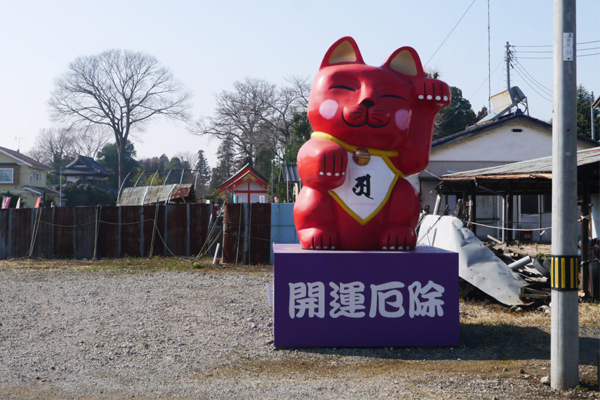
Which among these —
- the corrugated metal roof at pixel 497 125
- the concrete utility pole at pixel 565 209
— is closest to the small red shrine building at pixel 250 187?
the corrugated metal roof at pixel 497 125

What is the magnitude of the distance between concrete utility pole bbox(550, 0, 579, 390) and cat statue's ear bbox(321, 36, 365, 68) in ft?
8.91

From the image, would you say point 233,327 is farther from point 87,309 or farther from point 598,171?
point 598,171

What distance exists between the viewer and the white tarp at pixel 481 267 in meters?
9.00

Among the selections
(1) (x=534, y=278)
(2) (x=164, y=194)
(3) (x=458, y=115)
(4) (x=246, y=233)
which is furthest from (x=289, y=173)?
(3) (x=458, y=115)

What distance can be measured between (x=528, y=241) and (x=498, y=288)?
14185 millimetres

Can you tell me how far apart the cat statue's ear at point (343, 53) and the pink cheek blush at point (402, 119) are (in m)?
0.89

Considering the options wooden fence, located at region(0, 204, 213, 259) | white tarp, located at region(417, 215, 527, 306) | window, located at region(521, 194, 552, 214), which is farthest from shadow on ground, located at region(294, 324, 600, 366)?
window, located at region(521, 194, 552, 214)

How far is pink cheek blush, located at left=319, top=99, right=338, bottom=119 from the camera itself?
22.4 feet

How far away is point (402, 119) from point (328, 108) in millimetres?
952

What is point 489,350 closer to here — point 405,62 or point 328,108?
point 328,108

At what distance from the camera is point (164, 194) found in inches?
859

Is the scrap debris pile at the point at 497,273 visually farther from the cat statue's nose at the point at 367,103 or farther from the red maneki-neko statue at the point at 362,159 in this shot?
the cat statue's nose at the point at 367,103

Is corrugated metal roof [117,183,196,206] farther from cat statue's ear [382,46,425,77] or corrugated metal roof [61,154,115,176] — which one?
corrugated metal roof [61,154,115,176]

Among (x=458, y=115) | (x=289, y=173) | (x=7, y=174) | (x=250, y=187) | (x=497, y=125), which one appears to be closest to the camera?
(x=497, y=125)
